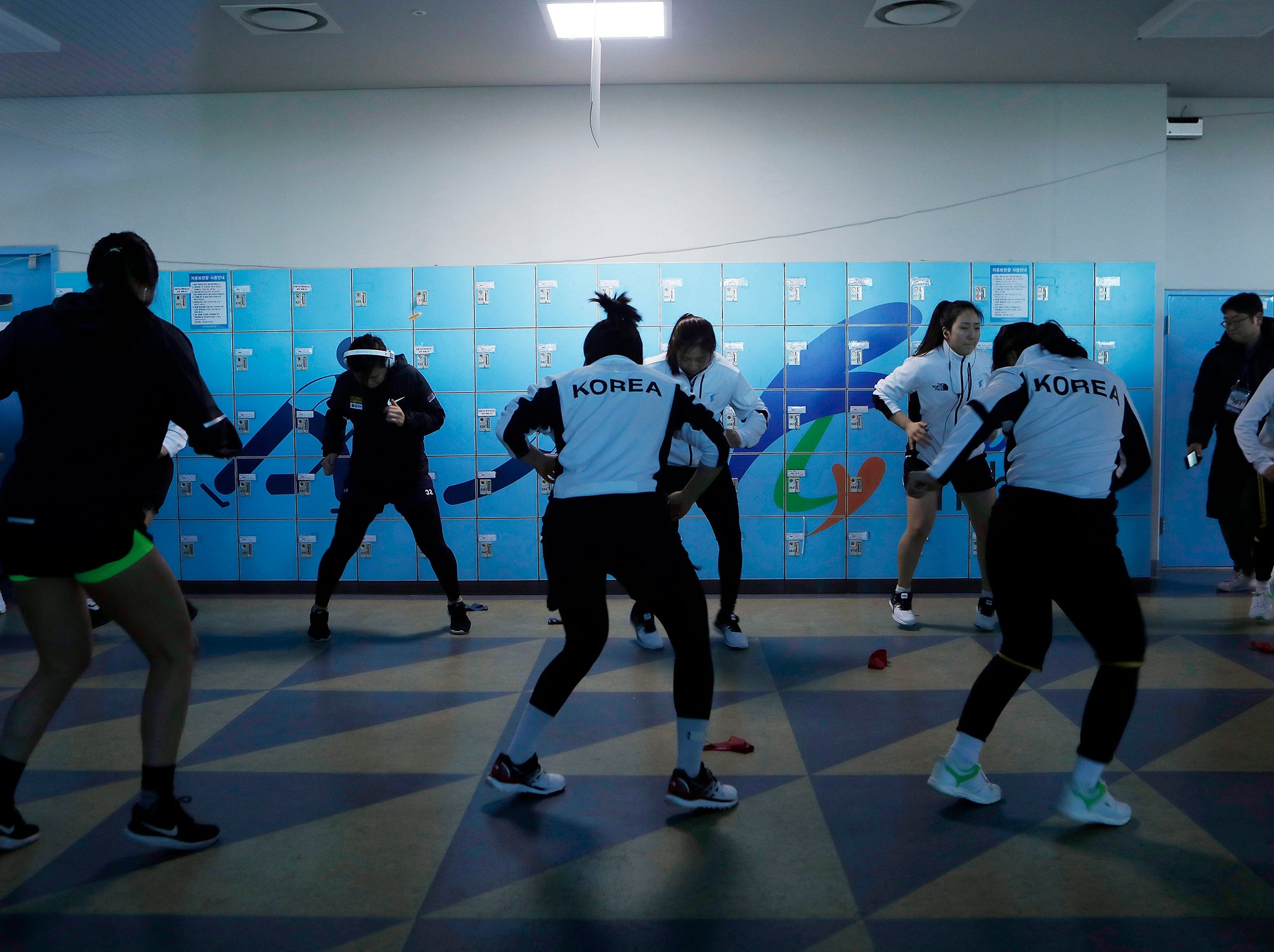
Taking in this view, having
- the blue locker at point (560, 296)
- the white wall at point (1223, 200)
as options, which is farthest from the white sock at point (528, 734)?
the white wall at point (1223, 200)

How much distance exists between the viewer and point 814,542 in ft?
19.3

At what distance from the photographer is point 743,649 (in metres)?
4.45

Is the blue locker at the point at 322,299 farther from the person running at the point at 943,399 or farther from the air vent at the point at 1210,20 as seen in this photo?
the air vent at the point at 1210,20

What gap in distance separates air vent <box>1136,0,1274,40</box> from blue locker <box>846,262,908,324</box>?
5.75ft

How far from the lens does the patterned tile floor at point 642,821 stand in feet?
6.73

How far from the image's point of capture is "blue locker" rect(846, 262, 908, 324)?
5812 millimetres

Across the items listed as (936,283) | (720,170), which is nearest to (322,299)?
(720,170)

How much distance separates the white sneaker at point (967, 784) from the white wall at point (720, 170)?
3.91 metres

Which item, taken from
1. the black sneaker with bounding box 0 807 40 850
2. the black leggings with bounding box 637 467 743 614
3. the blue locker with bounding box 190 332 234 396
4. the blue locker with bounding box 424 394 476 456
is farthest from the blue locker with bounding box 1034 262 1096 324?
the black sneaker with bounding box 0 807 40 850

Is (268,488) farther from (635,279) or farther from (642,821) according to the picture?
(642,821)

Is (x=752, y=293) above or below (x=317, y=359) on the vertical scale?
above

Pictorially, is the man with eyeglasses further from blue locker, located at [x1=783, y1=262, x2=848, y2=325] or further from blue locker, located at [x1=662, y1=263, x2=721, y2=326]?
blue locker, located at [x1=662, y1=263, x2=721, y2=326]

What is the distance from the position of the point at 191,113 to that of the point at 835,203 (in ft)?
13.5

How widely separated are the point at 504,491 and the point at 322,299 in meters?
1.66
